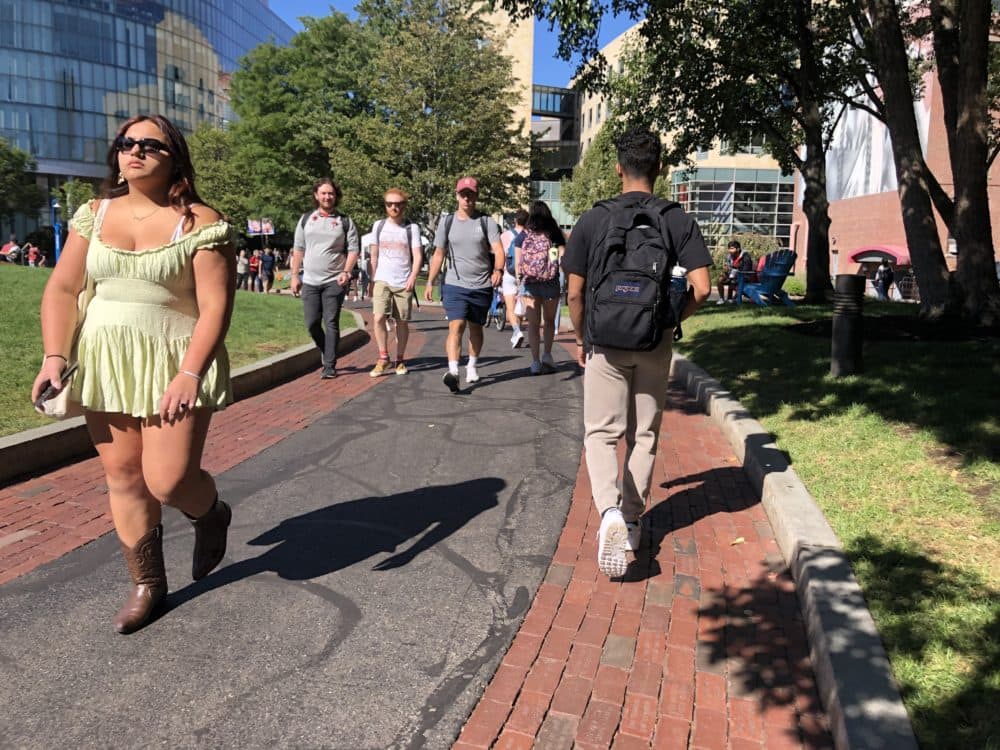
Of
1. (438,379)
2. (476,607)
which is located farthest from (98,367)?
(438,379)

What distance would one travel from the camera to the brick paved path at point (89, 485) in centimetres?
393

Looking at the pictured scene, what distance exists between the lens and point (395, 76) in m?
31.0

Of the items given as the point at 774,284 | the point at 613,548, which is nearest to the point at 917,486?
the point at 613,548

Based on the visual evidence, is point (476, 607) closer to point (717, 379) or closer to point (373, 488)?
point (373, 488)

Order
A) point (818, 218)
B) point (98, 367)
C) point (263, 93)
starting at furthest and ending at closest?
1. point (263, 93)
2. point (818, 218)
3. point (98, 367)

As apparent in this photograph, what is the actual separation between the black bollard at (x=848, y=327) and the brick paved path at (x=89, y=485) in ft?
14.6

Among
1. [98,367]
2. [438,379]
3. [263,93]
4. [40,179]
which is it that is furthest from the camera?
[40,179]

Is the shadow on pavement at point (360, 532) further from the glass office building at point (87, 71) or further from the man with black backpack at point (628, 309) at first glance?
the glass office building at point (87, 71)

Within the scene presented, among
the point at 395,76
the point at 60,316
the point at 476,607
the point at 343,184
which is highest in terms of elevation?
the point at 395,76

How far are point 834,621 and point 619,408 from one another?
49.7 inches

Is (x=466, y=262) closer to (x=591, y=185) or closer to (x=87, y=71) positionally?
(x=591, y=185)

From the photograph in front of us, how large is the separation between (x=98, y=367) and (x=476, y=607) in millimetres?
1745

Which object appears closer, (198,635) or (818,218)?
(198,635)

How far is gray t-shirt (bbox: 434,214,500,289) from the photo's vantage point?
7.75 m
